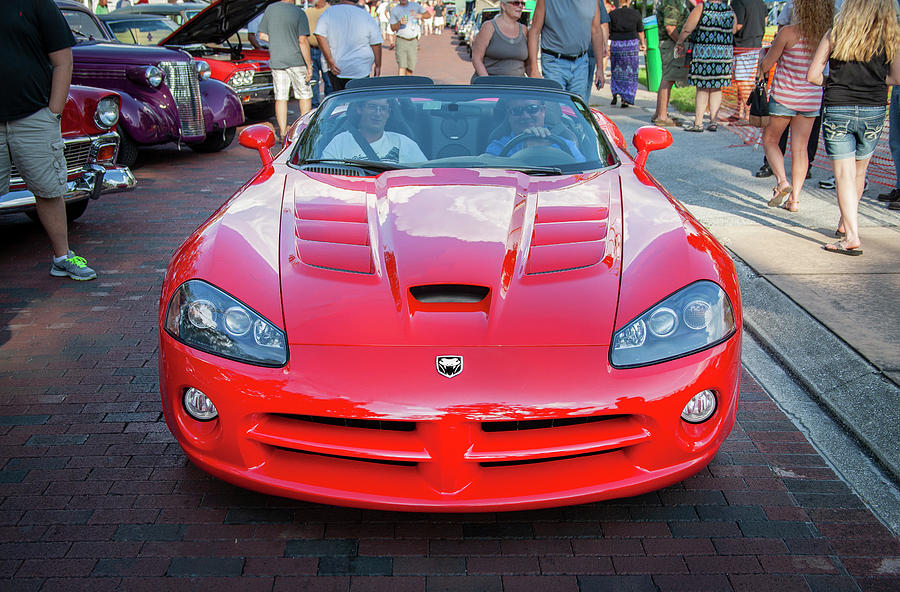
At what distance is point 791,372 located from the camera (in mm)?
3783

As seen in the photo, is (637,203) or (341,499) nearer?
(341,499)

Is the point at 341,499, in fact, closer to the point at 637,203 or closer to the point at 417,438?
the point at 417,438

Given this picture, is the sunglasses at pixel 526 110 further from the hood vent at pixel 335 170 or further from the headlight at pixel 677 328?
the headlight at pixel 677 328

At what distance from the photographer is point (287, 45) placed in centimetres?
1009

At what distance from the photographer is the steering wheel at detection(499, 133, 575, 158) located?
382 cm

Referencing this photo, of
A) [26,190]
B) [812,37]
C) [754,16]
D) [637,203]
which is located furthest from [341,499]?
[754,16]

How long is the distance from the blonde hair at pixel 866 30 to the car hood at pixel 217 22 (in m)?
8.14

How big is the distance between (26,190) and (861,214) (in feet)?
20.6

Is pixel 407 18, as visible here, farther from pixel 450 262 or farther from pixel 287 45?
pixel 450 262

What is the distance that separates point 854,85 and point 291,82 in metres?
7.12

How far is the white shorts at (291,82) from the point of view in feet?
33.6

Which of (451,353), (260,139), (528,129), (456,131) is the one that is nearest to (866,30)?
(528,129)

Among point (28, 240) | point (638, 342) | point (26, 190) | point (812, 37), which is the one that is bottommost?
point (28, 240)

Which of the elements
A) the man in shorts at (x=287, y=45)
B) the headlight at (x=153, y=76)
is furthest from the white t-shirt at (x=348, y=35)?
the headlight at (x=153, y=76)
